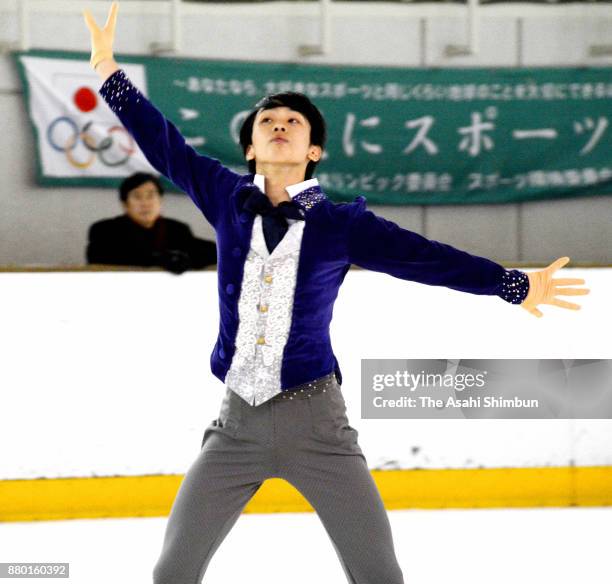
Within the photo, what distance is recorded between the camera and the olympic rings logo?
6.47 meters

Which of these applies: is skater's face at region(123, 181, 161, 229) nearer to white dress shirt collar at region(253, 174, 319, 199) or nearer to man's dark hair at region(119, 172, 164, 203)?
man's dark hair at region(119, 172, 164, 203)

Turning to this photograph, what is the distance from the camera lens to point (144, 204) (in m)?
5.37

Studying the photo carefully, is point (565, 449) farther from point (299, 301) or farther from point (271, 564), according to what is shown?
point (299, 301)

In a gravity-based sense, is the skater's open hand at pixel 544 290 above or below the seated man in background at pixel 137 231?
below

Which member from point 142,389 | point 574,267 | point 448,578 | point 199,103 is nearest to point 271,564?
point 448,578

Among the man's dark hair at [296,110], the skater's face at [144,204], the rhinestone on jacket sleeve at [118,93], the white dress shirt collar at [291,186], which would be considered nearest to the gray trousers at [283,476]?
the white dress shirt collar at [291,186]

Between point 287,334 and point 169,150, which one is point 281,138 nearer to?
point 169,150

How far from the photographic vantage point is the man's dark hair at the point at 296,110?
2.40 meters

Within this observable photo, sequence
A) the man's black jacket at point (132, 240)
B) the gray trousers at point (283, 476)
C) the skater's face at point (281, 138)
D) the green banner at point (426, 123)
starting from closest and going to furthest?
the gray trousers at point (283, 476), the skater's face at point (281, 138), the man's black jacket at point (132, 240), the green banner at point (426, 123)

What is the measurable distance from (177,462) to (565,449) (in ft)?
5.14

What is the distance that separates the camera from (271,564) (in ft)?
13.0


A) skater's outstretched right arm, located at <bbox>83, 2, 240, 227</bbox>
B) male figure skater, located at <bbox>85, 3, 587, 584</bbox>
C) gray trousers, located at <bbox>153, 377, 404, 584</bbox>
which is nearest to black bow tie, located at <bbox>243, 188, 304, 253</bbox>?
male figure skater, located at <bbox>85, 3, 587, 584</bbox>

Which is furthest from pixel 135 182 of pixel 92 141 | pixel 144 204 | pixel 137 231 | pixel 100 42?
pixel 100 42

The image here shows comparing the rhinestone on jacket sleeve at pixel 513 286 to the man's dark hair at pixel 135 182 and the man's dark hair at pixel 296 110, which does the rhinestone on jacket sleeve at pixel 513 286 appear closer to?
the man's dark hair at pixel 296 110
